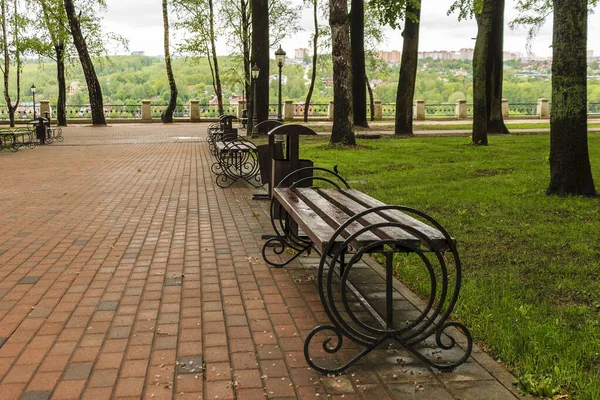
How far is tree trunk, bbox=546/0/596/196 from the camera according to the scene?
8625 mm

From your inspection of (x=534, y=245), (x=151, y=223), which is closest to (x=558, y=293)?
(x=534, y=245)

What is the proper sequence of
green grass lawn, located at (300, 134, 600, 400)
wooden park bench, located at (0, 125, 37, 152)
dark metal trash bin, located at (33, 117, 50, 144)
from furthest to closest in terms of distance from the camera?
1. dark metal trash bin, located at (33, 117, 50, 144)
2. wooden park bench, located at (0, 125, 37, 152)
3. green grass lawn, located at (300, 134, 600, 400)

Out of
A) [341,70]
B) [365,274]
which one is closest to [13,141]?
[341,70]

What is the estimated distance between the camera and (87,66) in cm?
3459

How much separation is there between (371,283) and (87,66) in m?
32.8

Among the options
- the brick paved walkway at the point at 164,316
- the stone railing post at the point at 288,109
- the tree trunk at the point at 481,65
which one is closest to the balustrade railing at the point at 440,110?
the stone railing post at the point at 288,109

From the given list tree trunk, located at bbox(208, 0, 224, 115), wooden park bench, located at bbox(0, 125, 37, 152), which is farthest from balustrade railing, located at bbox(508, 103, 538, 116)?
wooden park bench, located at bbox(0, 125, 37, 152)

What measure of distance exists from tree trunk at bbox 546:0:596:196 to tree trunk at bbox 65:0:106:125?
98.5ft

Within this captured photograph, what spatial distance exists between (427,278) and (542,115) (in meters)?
42.0

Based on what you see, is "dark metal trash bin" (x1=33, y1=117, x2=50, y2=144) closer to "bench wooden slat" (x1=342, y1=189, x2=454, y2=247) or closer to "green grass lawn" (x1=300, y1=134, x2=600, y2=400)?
"green grass lawn" (x1=300, y1=134, x2=600, y2=400)

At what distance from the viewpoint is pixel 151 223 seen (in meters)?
7.87

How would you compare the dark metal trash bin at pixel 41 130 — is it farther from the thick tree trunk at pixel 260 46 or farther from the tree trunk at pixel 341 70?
the tree trunk at pixel 341 70

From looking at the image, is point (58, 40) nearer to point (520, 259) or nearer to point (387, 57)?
point (387, 57)

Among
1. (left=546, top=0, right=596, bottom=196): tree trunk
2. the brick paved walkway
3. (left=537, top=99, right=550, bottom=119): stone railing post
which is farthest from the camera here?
(left=537, top=99, right=550, bottom=119): stone railing post
